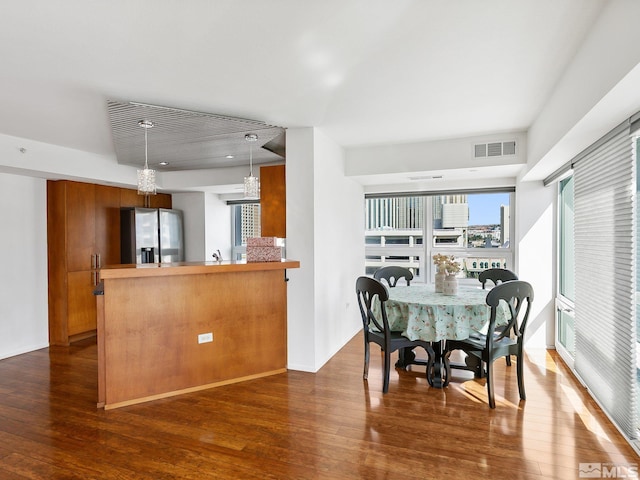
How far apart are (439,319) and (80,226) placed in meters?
4.71

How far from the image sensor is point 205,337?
3.46 m

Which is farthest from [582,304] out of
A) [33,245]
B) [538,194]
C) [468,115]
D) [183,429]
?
[33,245]

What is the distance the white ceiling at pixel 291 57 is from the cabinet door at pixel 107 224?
1815 mm

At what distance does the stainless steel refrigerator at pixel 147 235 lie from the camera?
544 cm

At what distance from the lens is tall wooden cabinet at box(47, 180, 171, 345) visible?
489 cm

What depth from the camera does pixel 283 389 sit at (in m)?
3.37

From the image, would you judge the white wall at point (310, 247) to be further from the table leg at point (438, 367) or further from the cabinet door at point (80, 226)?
the cabinet door at point (80, 226)

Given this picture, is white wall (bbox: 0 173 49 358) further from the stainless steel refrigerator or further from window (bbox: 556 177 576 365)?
window (bbox: 556 177 576 365)

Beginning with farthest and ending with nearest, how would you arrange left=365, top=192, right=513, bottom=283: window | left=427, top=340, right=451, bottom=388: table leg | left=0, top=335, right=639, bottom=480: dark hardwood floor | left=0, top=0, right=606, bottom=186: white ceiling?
left=365, top=192, right=513, bottom=283: window
left=427, top=340, right=451, bottom=388: table leg
left=0, top=335, right=639, bottom=480: dark hardwood floor
left=0, top=0, right=606, bottom=186: white ceiling

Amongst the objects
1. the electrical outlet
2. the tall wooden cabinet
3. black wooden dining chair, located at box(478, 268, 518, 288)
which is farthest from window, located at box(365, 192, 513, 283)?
the tall wooden cabinet

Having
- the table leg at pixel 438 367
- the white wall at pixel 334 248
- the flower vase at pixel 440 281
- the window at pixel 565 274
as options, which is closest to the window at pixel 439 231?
the white wall at pixel 334 248

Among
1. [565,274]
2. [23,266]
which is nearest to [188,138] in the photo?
[23,266]

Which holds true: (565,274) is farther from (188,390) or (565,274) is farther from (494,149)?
(188,390)

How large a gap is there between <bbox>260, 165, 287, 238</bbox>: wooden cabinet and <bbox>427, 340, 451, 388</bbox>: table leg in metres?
2.04
